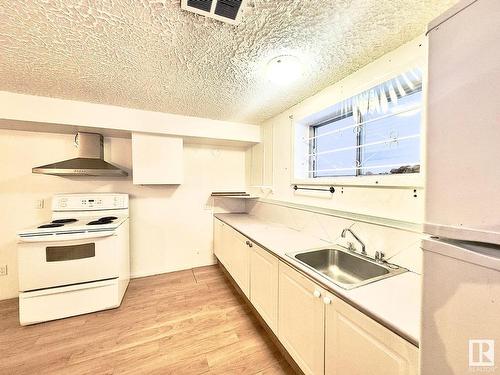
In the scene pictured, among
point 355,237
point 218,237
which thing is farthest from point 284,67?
point 218,237

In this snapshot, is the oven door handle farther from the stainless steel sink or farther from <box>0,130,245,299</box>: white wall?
the stainless steel sink

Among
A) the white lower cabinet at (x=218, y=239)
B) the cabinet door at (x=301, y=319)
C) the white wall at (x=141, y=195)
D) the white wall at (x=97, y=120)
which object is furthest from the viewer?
the white lower cabinet at (x=218, y=239)

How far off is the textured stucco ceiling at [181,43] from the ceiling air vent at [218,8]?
0.17 feet

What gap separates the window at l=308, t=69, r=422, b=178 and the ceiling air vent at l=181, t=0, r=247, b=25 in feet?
3.69

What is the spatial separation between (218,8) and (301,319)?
183 centimetres

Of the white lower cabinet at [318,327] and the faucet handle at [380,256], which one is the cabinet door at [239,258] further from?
the faucet handle at [380,256]

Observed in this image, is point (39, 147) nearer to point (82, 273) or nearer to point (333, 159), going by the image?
point (82, 273)

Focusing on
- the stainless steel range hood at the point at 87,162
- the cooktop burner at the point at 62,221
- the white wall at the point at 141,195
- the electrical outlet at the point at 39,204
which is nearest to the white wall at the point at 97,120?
the stainless steel range hood at the point at 87,162

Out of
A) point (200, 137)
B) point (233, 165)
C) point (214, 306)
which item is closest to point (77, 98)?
point (200, 137)

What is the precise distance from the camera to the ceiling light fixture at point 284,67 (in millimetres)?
1452

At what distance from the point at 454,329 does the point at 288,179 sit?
1994 millimetres

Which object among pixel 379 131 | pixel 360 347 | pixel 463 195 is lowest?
pixel 360 347

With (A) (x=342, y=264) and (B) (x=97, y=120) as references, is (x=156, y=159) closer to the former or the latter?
(B) (x=97, y=120)

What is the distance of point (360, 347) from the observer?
2.87 ft
